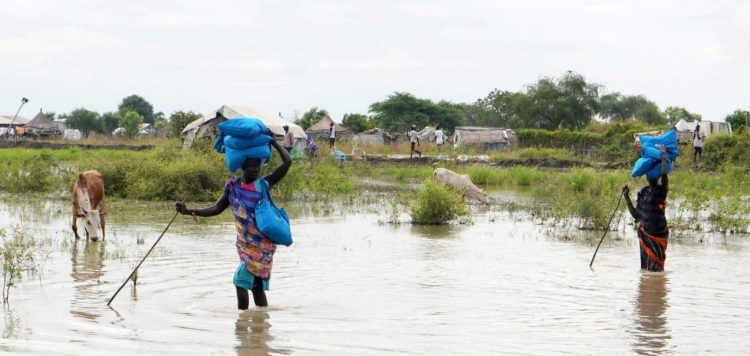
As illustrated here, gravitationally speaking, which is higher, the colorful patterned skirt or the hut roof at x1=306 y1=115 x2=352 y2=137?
the hut roof at x1=306 y1=115 x2=352 y2=137

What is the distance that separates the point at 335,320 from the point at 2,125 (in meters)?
62.5

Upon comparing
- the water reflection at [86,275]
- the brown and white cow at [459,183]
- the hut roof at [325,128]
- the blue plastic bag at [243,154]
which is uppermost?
the hut roof at [325,128]

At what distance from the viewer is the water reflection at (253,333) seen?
6.69 metres

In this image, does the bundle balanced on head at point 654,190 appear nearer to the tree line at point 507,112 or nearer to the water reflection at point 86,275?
the water reflection at point 86,275

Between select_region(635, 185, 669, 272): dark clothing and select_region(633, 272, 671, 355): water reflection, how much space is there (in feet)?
0.80

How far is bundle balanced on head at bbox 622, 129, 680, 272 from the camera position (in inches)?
395

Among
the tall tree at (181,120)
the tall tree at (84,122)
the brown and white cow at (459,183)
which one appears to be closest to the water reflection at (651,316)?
the brown and white cow at (459,183)

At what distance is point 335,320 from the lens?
25.6ft

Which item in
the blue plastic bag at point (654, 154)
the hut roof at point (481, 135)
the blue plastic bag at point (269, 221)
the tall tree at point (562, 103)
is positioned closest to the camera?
the blue plastic bag at point (269, 221)

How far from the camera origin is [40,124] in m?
64.8

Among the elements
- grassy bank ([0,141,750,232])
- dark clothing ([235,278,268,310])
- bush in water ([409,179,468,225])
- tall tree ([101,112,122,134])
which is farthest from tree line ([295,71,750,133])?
dark clothing ([235,278,268,310])

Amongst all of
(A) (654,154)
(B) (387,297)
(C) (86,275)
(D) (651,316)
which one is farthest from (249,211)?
(A) (654,154)

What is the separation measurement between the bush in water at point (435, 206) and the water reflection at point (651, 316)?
217 inches

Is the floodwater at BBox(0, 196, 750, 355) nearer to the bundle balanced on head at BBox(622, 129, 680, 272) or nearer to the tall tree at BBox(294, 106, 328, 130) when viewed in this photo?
the bundle balanced on head at BBox(622, 129, 680, 272)
